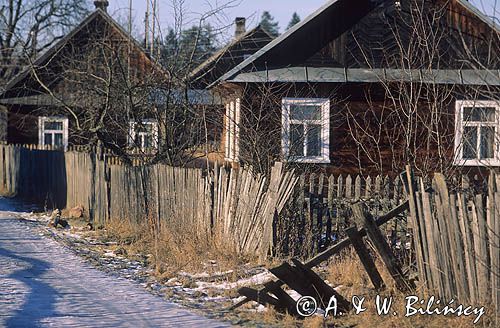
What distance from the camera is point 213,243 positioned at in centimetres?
1111

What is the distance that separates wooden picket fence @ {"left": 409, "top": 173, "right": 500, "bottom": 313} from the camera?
6562 mm

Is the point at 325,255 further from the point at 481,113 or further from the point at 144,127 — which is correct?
the point at 144,127

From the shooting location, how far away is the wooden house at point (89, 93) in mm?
16359

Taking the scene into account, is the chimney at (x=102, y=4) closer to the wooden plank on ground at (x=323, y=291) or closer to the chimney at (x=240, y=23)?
the chimney at (x=240, y=23)

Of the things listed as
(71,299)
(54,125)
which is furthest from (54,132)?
(71,299)

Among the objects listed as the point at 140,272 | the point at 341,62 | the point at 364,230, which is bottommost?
the point at 140,272

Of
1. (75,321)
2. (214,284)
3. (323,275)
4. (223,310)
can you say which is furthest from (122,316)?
(323,275)

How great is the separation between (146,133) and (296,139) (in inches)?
158

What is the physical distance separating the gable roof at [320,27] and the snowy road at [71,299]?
22.4 ft

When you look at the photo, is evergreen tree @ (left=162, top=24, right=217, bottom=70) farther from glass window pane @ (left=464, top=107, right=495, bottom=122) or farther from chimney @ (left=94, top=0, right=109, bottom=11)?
chimney @ (left=94, top=0, right=109, bottom=11)

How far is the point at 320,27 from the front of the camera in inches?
660

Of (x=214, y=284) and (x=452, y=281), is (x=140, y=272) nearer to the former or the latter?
(x=214, y=284)

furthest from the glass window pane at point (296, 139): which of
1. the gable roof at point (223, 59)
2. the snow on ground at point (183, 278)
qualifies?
the snow on ground at point (183, 278)

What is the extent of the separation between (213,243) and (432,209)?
454 cm
